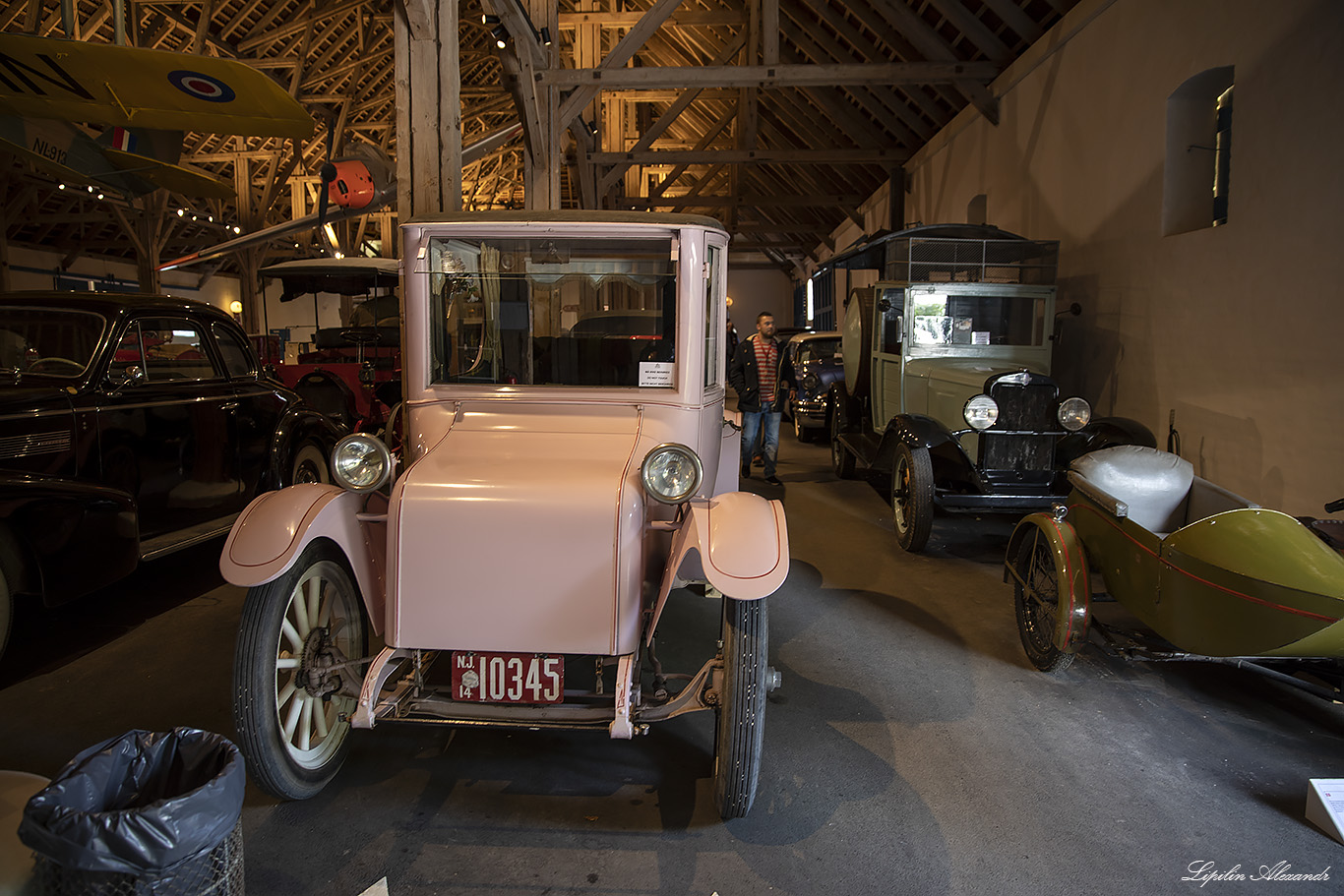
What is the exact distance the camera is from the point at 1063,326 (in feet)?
26.7

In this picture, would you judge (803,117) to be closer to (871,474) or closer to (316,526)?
(871,474)

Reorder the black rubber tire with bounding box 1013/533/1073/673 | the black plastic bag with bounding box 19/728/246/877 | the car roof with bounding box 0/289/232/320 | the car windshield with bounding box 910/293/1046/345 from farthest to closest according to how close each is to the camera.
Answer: the car windshield with bounding box 910/293/1046/345, the car roof with bounding box 0/289/232/320, the black rubber tire with bounding box 1013/533/1073/673, the black plastic bag with bounding box 19/728/246/877

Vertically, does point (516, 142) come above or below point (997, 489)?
above

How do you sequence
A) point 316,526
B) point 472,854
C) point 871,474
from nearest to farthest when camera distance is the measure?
point 472,854
point 316,526
point 871,474

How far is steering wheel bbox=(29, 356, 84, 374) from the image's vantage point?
13.8 ft

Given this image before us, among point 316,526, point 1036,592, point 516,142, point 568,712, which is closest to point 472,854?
point 568,712

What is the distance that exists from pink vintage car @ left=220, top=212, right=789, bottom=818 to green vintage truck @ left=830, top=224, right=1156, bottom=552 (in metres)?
2.98

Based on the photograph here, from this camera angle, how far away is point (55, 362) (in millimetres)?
4211

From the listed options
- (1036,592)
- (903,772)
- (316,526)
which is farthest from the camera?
(1036,592)

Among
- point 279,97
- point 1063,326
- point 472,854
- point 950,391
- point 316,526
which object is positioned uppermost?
point 279,97

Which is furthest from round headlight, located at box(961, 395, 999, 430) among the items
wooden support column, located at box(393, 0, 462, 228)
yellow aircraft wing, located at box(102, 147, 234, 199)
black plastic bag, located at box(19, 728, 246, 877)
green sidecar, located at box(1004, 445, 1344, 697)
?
yellow aircraft wing, located at box(102, 147, 234, 199)

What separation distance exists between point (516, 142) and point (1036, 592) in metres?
24.2

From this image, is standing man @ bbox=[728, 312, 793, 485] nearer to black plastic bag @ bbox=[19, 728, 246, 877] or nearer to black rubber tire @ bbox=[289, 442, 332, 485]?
black rubber tire @ bbox=[289, 442, 332, 485]

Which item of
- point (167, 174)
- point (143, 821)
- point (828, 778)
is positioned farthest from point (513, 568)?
point (167, 174)
